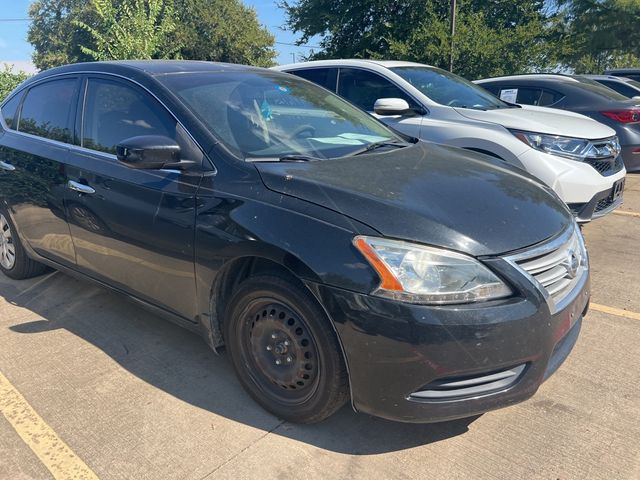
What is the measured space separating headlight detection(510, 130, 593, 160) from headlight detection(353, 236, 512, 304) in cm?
294

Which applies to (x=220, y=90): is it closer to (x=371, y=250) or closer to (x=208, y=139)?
(x=208, y=139)

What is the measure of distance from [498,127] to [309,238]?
3286 mm

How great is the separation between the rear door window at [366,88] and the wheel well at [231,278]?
3.47 metres

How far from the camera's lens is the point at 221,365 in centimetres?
316

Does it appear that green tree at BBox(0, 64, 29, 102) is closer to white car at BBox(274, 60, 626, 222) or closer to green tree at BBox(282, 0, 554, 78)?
green tree at BBox(282, 0, 554, 78)

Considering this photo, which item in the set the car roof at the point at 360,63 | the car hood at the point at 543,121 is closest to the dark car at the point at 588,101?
the car hood at the point at 543,121

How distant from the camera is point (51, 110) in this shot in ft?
12.5

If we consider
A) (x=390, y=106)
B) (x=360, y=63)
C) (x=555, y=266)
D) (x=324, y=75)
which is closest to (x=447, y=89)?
(x=360, y=63)

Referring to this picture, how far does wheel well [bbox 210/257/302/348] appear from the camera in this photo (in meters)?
2.44

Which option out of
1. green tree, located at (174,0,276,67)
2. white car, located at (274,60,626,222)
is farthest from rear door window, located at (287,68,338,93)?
green tree, located at (174,0,276,67)

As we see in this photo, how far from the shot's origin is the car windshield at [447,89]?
5641mm

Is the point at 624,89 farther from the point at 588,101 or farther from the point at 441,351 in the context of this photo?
the point at 441,351

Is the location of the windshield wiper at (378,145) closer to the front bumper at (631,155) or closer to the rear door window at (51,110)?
the rear door window at (51,110)

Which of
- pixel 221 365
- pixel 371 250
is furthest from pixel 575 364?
pixel 221 365
